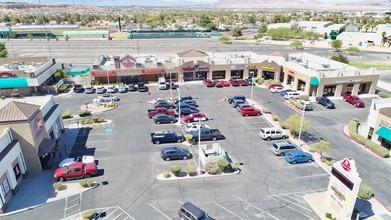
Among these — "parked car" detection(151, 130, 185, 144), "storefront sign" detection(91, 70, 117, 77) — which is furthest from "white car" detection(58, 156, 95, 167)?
"storefront sign" detection(91, 70, 117, 77)

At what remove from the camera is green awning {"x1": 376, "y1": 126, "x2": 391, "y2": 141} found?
116ft

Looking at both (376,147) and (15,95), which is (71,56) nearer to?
(15,95)

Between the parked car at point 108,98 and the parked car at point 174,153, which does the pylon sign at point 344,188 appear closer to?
the parked car at point 174,153

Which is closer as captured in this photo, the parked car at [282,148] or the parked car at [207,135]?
the parked car at [282,148]

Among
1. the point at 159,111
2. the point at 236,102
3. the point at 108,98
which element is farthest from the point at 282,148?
the point at 108,98

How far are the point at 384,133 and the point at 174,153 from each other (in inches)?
1082

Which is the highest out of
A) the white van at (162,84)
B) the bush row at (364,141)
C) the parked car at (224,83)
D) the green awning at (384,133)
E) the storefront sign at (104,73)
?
the storefront sign at (104,73)

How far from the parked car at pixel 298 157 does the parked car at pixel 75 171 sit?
74.9 ft

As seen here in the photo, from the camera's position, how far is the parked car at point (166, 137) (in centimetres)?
3762

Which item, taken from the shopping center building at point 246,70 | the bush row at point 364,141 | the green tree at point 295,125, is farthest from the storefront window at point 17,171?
the bush row at point 364,141

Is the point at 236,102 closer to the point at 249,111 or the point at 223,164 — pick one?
the point at 249,111

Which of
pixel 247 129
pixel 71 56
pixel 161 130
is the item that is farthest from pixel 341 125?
pixel 71 56

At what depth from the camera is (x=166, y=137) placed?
37.9 meters

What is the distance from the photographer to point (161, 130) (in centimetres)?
4169
